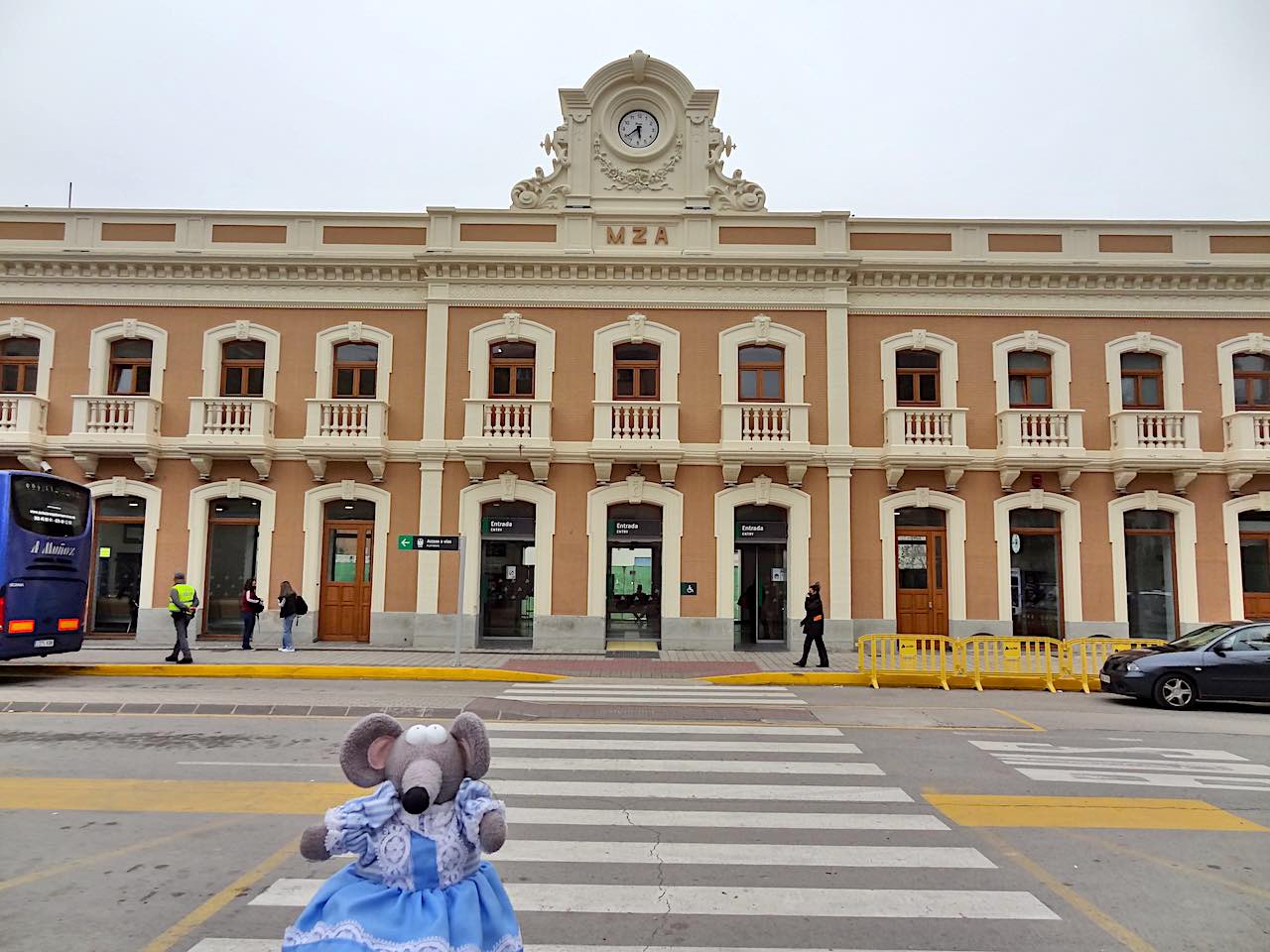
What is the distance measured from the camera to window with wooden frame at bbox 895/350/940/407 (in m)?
21.0

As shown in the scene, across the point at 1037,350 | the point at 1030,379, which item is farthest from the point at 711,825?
the point at 1037,350

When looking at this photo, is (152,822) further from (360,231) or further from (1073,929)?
(360,231)

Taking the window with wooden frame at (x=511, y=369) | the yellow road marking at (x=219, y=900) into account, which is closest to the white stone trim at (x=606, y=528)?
the window with wooden frame at (x=511, y=369)

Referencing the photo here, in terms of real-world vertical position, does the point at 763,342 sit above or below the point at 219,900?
above

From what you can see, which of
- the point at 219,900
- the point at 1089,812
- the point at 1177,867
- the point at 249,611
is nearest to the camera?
the point at 219,900

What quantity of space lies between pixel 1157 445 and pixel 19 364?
28.6 m

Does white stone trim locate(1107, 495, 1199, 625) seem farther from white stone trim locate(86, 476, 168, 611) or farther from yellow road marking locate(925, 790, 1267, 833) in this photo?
white stone trim locate(86, 476, 168, 611)

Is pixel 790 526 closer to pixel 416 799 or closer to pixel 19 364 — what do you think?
pixel 416 799

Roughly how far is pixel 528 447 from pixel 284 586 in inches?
256

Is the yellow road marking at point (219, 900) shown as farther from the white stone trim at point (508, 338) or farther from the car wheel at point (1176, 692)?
the white stone trim at point (508, 338)

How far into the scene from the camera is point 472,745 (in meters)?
3.16

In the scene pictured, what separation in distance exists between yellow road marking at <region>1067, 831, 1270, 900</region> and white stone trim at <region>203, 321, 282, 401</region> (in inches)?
781

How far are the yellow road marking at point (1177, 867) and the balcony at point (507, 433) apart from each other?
1494 centimetres

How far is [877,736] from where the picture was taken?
419 inches
